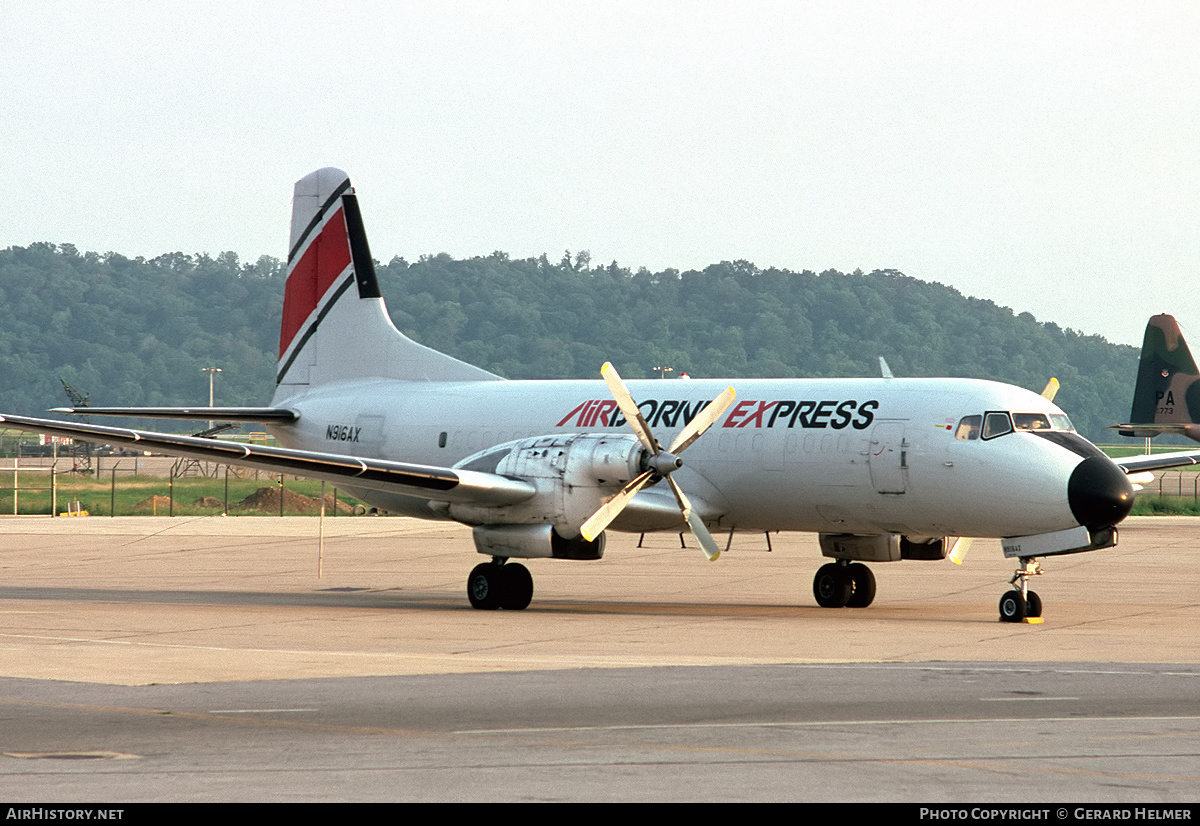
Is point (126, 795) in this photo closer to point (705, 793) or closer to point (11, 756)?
point (11, 756)

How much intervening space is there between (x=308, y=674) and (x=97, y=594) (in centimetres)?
1310

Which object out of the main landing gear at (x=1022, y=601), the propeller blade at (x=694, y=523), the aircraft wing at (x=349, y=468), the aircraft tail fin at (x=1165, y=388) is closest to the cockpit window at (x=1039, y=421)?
the main landing gear at (x=1022, y=601)

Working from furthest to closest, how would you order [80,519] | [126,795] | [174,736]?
[80,519] → [174,736] → [126,795]

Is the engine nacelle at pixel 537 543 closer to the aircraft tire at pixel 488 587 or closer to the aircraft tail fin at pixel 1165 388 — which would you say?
the aircraft tire at pixel 488 587

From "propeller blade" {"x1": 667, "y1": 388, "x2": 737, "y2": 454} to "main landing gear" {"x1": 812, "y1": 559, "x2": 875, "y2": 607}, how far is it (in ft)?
10.4

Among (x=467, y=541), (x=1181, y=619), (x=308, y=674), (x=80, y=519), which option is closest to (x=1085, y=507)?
(x=1181, y=619)

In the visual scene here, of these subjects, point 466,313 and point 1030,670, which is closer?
point 1030,670

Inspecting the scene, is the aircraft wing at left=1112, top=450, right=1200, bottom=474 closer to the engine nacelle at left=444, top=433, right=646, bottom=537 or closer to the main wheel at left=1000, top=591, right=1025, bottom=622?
the main wheel at left=1000, top=591, right=1025, bottom=622

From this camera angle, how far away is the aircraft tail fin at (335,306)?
95.1ft

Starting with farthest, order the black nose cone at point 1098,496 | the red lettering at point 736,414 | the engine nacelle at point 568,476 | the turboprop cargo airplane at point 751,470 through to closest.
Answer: the red lettering at point 736,414 → the engine nacelle at point 568,476 → the turboprop cargo airplane at point 751,470 → the black nose cone at point 1098,496

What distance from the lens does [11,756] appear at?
995 centimetres

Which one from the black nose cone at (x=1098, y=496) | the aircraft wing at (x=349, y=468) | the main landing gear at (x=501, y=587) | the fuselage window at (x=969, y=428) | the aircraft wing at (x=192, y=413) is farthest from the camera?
the aircraft wing at (x=192, y=413)

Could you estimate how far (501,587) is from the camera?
22922 mm

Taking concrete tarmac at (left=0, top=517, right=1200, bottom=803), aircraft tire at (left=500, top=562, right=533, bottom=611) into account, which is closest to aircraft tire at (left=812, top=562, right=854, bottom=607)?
concrete tarmac at (left=0, top=517, right=1200, bottom=803)
